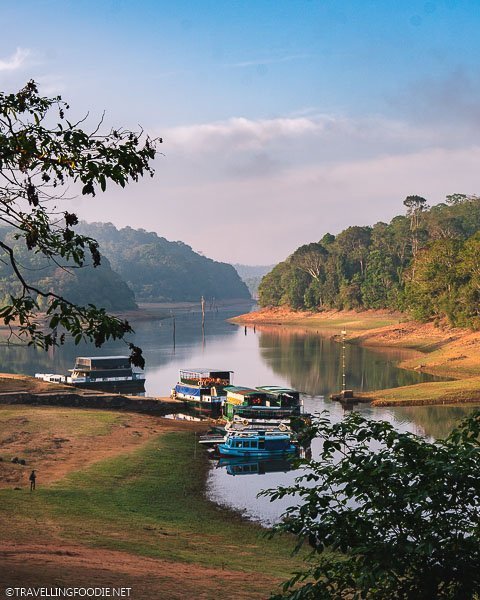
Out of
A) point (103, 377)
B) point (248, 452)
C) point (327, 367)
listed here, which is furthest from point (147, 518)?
point (327, 367)

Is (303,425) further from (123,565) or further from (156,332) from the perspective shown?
(156,332)

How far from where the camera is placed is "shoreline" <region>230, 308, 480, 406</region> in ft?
262

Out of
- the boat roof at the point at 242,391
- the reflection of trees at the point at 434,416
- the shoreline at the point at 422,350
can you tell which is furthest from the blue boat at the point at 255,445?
the shoreline at the point at 422,350

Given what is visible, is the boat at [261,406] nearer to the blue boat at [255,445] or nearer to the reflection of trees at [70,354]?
the blue boat at [255,445]

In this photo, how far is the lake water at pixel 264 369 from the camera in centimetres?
4816

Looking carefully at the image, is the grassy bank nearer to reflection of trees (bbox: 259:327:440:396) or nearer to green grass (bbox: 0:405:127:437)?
green grass (bbox: 0:405:127:437)

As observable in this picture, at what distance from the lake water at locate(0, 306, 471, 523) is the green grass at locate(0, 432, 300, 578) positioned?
2462 mm

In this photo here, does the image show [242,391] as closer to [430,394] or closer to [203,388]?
[203,388]

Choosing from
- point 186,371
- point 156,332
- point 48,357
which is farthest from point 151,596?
point 156,332

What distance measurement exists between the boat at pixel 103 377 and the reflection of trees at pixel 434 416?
33880 mm

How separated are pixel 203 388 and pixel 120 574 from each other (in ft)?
174

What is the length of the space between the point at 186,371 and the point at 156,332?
11543 cm

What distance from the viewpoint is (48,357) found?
13512 centimetres

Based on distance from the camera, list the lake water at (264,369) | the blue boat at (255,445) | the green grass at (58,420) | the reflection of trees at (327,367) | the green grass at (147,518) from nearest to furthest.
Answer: the green grass at (147,518)
the lake water at (264,369)
the blue boat at (255,445)
the green grass at (58,420)
the reflection of trees at (327,367)
